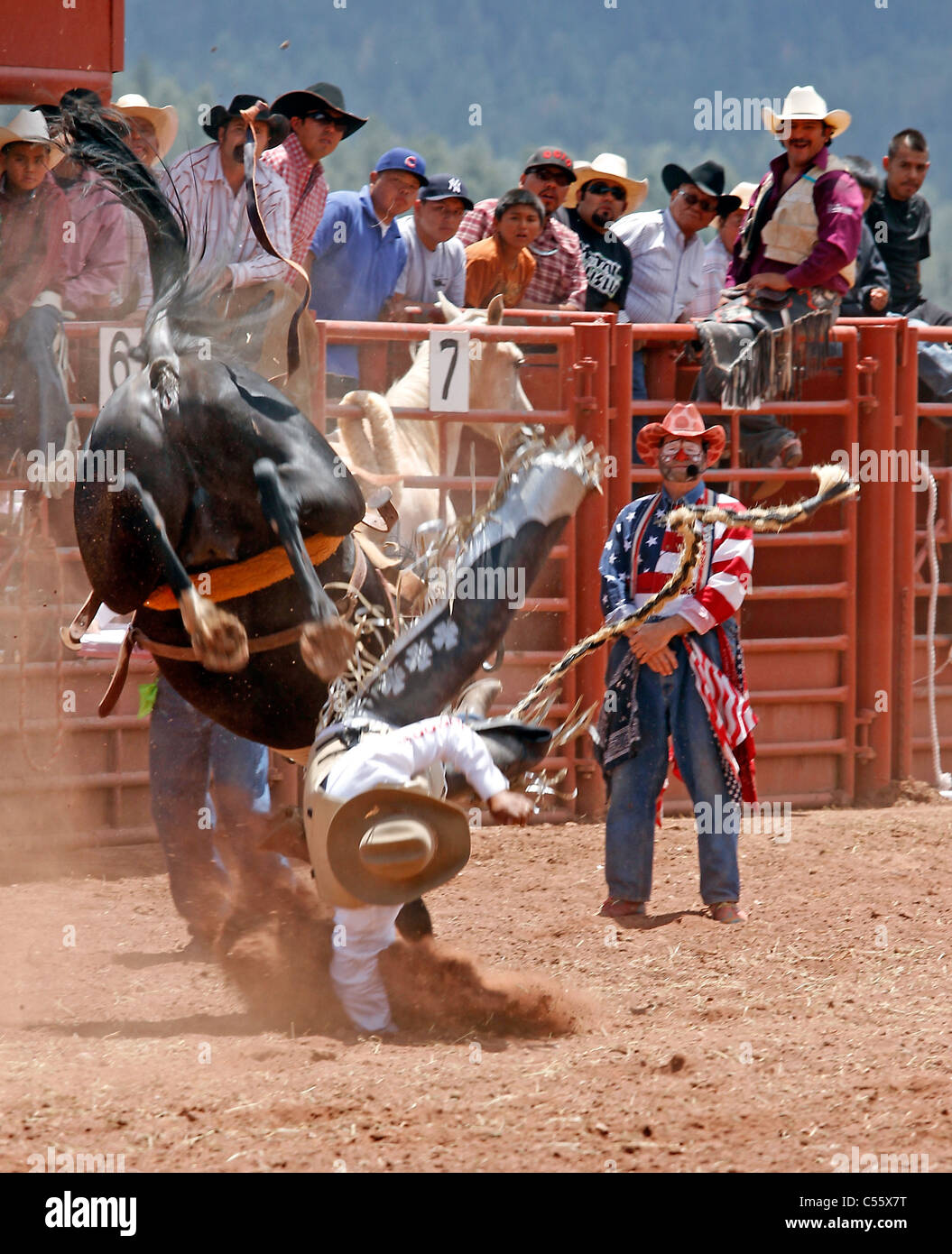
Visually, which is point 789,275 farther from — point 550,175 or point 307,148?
point 307,148

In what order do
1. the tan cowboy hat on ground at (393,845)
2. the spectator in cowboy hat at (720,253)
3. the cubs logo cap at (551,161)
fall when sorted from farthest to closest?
the spectator in cowboy hat at (720,253) → the cubs logo cap at (551,161) → the tan cowboy hat on ground at (393,845)

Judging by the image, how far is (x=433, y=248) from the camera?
8.05 metres

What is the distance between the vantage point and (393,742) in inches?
156

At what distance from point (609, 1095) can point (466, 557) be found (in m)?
1.45

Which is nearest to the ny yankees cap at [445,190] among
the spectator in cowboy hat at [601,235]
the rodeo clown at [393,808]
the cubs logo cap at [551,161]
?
the cubs logo cap at [551,161]

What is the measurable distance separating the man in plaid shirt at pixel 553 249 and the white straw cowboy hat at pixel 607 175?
198mm

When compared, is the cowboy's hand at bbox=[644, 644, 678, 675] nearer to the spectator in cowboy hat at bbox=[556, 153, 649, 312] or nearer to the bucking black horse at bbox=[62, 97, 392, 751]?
the bucking black horse at bbox=[62, 97, 392, 751]

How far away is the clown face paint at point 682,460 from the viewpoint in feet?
19.0

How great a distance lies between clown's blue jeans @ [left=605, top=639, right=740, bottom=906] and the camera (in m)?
5.81

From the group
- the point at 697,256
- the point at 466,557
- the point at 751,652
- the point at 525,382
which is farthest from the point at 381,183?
the point at 466,557

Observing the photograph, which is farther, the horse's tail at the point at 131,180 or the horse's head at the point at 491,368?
the horse's head at the point at 491,368

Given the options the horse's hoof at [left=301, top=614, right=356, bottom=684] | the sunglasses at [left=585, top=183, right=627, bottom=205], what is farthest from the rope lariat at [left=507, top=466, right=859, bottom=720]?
the sunglasses at [left=585, top=183, right=627, bottom=205]

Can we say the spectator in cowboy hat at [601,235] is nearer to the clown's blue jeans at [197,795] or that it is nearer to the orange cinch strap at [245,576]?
the clown's blue jeans at [197,795]

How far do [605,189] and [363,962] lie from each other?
5.38 m
